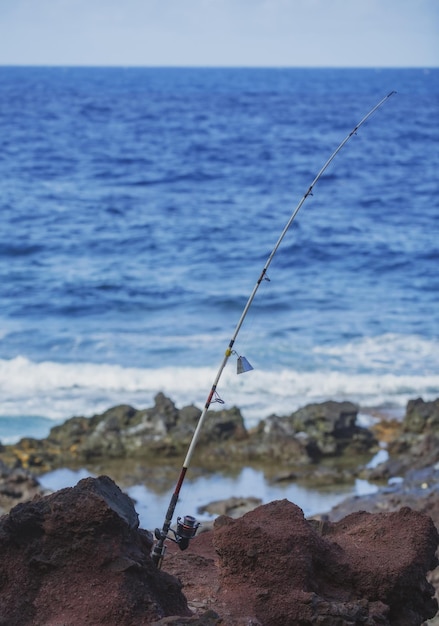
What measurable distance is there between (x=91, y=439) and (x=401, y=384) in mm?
6258

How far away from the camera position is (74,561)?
4832mm

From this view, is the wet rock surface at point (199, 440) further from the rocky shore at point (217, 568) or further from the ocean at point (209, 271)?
the rocky shore at point (217, 568)

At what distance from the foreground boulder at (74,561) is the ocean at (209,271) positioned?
36.2 feet

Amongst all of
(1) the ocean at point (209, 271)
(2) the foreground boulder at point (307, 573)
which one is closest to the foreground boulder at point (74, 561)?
(2) the foreground boulder at point (307, 573)

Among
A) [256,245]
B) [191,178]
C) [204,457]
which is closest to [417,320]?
[256,245]

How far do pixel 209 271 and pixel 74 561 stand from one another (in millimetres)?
23203

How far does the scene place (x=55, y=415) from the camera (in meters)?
16.7

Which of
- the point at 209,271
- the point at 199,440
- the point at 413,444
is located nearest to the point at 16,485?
the point at 199,440

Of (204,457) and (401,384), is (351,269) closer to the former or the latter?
(401,384)

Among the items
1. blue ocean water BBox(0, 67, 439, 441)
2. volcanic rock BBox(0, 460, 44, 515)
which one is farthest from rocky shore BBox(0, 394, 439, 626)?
blue ocean water BBox(0, 67, 439, 441)

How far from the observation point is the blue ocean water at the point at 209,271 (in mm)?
18578

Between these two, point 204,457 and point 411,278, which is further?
point 411,278

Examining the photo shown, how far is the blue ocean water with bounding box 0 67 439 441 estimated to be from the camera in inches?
731

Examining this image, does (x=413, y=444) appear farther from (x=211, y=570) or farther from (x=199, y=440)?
(x=211, y=570)
